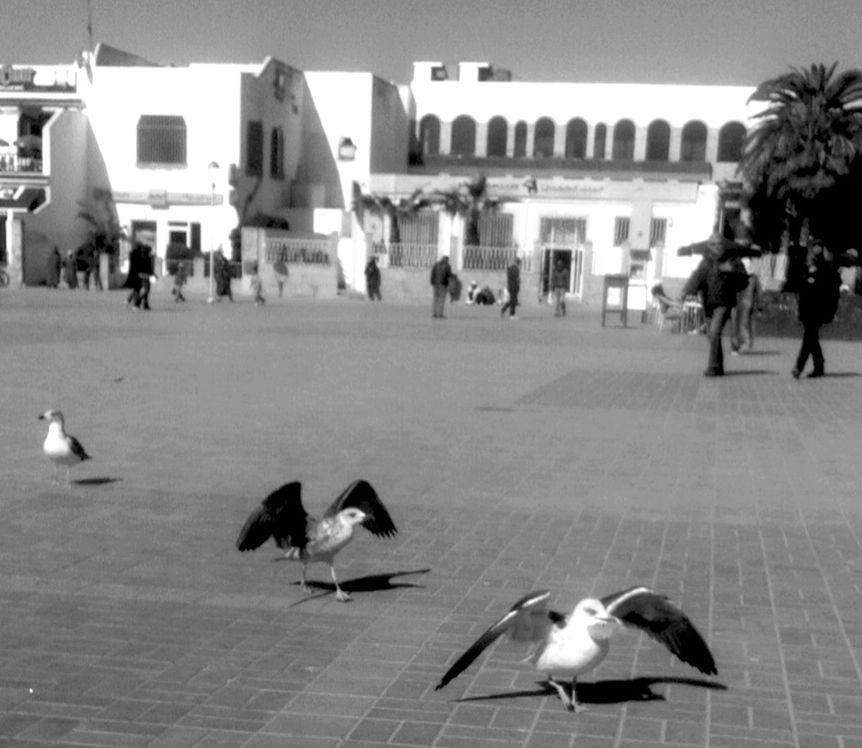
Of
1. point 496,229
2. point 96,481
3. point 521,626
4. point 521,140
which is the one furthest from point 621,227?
point 521,626

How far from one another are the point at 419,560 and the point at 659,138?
183 feet

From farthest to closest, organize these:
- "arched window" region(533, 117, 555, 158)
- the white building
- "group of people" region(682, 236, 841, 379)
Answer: "arched window" region(533, 117, 555, 158) → the white building → "group of people" region(682, 236, 841, 379)

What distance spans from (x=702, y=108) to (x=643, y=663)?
57.3 meters

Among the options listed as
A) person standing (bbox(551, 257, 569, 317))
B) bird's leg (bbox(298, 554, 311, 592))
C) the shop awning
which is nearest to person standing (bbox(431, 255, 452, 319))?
person standing (bbox(551, 257, 569, 317))

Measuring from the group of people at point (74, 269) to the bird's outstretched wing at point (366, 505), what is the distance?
4111 centimetres

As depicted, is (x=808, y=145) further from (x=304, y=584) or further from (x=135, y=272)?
(x=304, y=584)

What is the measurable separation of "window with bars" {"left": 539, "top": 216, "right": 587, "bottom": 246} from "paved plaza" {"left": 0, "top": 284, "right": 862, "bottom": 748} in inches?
1329

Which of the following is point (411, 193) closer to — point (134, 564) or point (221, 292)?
point (221, 292)

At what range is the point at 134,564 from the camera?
627cm

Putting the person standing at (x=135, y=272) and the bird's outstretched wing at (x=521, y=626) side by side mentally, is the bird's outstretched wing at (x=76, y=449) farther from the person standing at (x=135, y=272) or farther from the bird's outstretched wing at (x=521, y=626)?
the person standing at (x=135, y=272)

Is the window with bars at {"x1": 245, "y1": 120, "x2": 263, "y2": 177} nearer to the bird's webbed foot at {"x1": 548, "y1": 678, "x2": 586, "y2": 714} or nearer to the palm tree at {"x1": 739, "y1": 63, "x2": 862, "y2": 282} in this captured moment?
the palm tree at {"x1": 739, "y1": 63, "x2": 862, "y2": 282}

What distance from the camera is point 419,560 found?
653cm

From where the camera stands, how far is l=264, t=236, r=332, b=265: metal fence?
44250 millimetres

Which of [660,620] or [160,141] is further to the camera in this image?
[160,141]
